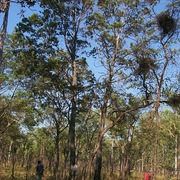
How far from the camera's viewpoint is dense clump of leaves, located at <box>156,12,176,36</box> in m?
9.52

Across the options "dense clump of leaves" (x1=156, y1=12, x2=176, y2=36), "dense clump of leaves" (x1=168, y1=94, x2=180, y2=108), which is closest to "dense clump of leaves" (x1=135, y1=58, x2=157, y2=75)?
"dense clump of leaves" (x1=156, y1=12, x2=176, y2=36)

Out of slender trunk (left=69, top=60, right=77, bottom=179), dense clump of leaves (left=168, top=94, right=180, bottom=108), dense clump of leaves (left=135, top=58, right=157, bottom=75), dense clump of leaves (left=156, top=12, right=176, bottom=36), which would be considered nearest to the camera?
dense clump of leaves (left=156, top=12, right=176, bottom=36)

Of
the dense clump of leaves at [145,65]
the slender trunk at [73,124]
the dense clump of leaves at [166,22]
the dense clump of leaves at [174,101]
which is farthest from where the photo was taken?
the slender trunk at [73,124]

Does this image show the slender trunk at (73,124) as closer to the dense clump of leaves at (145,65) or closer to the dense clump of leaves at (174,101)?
the dense clump of leaves at (145,65)

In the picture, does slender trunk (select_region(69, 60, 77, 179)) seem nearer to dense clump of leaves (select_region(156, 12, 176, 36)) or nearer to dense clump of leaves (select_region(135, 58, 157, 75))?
dense clump of leaves (select_region(135, 58, 157, 75))

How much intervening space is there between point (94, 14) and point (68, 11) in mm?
1498

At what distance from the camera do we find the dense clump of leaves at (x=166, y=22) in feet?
31.2

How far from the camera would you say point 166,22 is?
9.71 meters

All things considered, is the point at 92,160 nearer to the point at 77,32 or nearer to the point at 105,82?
the point at 105,82

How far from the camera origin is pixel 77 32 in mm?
16812

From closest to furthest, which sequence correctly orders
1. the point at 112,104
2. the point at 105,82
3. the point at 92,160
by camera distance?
the point at 92,160 → the point at 105,82 → the point at 112,104

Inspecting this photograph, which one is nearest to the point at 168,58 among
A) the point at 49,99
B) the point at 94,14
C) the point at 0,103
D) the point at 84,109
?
the point at 94,14

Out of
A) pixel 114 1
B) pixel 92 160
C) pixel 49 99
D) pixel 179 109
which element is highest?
A: pixel 114 1

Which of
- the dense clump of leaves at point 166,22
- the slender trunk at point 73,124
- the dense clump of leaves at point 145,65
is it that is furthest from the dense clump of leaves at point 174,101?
the slender trunk at point 73,124
